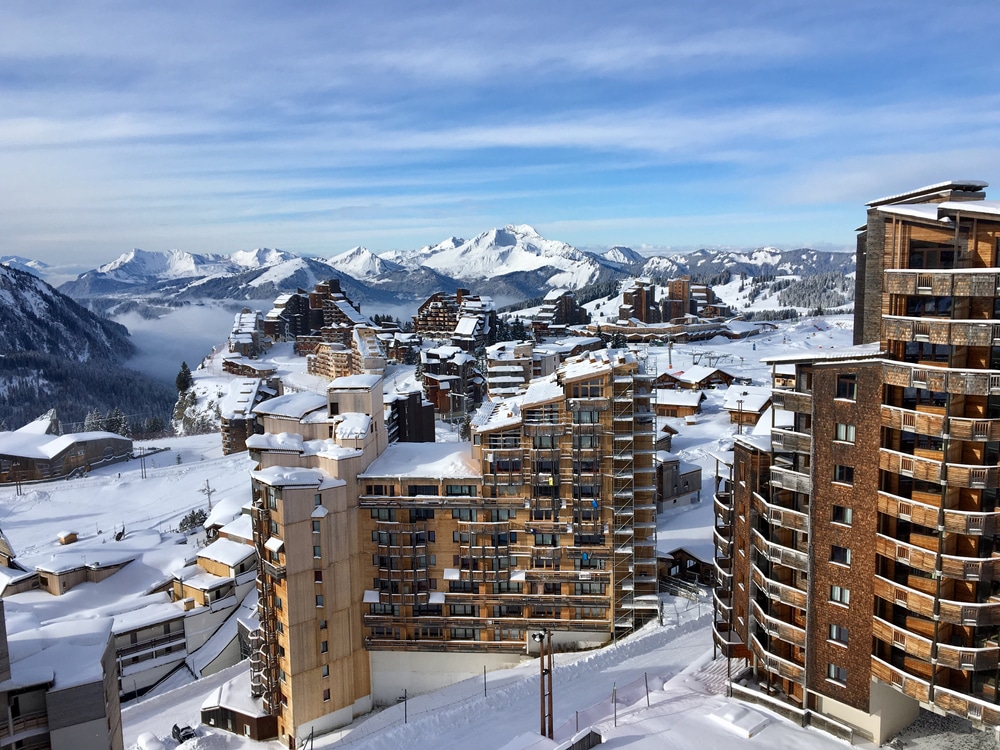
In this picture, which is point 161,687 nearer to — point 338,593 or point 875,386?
point 338,593

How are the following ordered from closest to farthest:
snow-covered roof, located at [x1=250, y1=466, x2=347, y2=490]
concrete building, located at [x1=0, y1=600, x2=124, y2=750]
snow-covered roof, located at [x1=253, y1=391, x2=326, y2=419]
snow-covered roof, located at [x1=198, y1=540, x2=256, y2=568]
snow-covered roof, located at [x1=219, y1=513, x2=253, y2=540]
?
1. concrete building, located at [x1=0, y1=600, x2=124, y2=750]
2. snow-covered roof, located at [x1=250, y1=466, x2=347, y2=490]
3. snow-covered roof, located at [x1=253, y1=391, x2=326, y2=419]
4. snow-covered roof, located at [x1=198, y1=540, x2=256, y2=568]
5. snow-covered roof, located at [x1=219, y1=513, x2=253, y2=540]

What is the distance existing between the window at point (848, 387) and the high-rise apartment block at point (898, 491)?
0.06 m

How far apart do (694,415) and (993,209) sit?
82757 millimetres

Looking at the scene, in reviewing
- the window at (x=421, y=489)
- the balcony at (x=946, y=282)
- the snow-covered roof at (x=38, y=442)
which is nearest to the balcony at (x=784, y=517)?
the balcony at (x=946, y=282)

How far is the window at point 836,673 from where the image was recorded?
3203 cm

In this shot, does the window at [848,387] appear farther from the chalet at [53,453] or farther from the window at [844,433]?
the chalet at [53,453]

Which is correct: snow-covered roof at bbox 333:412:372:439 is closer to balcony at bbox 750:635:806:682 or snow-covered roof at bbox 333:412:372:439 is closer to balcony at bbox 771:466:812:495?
balcony at bbox 771:466:812:495

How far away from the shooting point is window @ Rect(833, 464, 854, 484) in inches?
1232

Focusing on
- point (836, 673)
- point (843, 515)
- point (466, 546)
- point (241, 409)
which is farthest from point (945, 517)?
point (241, 409)

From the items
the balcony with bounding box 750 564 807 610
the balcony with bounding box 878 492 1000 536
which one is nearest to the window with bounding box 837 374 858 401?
the balcony with bounding box 878 492 1000 536

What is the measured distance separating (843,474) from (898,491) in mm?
2208

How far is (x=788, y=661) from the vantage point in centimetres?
3397

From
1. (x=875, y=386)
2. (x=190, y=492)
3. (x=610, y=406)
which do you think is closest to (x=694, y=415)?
(x=610, y=406)

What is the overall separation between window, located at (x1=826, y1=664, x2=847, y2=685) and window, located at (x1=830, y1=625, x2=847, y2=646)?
1.15m
